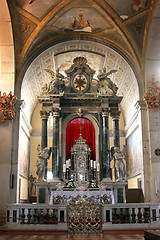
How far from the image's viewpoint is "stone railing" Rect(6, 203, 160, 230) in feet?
34.8

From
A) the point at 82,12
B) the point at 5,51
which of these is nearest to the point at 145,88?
the point at 82,12

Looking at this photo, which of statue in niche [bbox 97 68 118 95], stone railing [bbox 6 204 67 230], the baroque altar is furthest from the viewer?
statue in niche [bbox 97 68 118 95]

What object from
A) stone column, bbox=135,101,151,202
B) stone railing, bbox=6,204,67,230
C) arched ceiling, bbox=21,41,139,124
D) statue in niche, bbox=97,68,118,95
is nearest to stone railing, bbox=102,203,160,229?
stone railing, bbox=6,204,67,230

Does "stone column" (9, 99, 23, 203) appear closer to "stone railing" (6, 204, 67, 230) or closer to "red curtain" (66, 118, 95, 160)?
"red curtain" (66, 118, 95, 160)

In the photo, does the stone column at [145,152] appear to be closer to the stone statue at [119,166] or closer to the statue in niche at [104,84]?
the stone statue at [119,166]

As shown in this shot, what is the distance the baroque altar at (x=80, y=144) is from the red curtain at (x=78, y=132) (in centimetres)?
92

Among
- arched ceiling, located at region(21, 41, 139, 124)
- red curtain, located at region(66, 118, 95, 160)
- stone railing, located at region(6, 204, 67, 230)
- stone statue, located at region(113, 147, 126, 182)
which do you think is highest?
arched ceiling, located at region(21, 41, 139, 124)

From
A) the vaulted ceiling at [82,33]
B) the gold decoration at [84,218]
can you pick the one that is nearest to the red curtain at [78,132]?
the vaulted ceiling at [82,33]

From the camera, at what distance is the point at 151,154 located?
1512 centimetres

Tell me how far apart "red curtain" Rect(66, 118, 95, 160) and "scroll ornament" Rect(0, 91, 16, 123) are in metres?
3.47

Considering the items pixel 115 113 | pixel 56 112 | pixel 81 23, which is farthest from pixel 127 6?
pixel 56 112

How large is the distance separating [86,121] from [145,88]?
3784 millimetres

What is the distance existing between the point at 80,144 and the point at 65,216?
5.64 meters

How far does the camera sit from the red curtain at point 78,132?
675 inches
